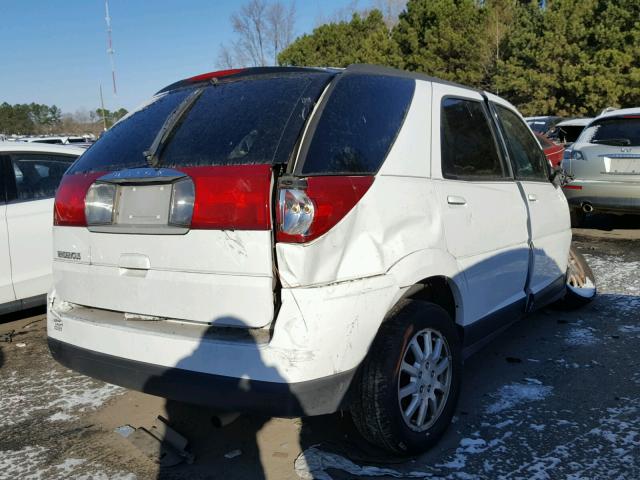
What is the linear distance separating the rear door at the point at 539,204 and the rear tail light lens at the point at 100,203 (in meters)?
2.36

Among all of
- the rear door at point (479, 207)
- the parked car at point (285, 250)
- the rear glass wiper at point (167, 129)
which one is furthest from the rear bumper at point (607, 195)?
the rear glass wiper at point (167, 129)

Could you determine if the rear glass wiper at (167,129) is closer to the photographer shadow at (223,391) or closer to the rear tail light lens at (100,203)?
the rear tail light lens at (100,203)

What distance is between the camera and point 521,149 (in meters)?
3.94

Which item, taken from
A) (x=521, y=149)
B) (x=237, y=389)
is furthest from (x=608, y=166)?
(x=237, y=389)

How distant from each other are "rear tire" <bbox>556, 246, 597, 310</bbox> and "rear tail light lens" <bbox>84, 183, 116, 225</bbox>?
363cm

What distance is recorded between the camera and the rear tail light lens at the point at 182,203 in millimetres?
2379

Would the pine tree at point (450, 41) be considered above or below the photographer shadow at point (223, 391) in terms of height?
above

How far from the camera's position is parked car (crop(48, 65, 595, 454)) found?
225 centimetres

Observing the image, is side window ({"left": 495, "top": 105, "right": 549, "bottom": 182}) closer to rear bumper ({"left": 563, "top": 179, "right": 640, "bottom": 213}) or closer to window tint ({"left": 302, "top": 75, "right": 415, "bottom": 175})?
window tint ({"left": 302, "top": 75, "right": 415, "bottom": 175})

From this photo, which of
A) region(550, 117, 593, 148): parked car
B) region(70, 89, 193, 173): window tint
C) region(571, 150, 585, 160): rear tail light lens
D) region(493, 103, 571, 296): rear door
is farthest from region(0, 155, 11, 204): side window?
region(550, 117, 593, 148): parked car

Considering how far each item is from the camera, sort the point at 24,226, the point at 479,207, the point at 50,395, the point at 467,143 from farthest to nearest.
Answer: the point at 24,226 < the point at 50,395 < the point at 467,143 < the point at 479,207

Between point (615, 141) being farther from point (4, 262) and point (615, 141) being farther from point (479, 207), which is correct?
point (4, 262)

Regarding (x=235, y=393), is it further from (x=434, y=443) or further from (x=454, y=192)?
(x=454, y=192)

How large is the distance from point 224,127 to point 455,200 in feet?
3.87
